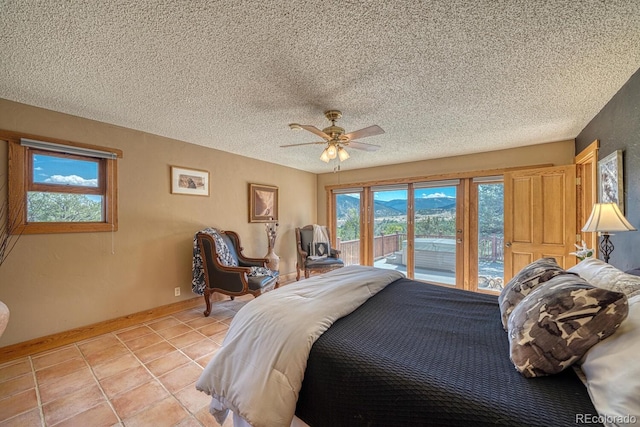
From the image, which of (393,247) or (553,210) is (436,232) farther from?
(553,210)

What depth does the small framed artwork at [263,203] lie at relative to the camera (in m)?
4.47

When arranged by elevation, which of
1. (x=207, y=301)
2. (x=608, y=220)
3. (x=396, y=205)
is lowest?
(x=207, y=301)

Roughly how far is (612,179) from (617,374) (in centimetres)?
233

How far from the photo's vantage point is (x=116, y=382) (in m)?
2.00

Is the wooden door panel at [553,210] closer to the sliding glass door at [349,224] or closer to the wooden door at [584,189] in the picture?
the wooden door at [584,189]

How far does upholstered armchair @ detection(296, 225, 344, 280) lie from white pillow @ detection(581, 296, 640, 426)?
385cm

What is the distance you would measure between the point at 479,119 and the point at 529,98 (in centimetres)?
52

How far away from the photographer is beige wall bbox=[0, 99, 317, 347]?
239 centimetres

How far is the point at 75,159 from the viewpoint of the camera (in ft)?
8.87

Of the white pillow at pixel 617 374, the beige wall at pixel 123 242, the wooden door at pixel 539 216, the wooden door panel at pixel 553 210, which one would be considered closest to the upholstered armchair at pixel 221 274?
the beige wall at pixel 123 242

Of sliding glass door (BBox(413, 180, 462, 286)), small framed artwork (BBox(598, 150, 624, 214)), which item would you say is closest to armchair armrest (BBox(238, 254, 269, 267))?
sliding glass door (BBox(413, 180, 462, 286))

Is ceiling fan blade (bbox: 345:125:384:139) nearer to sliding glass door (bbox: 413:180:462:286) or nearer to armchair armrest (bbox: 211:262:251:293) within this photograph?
armchair armrest (bbox: 211:262:251:293)

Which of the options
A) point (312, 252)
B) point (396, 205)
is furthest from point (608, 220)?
point (312, 252)

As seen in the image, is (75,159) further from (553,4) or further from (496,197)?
(496,197)
